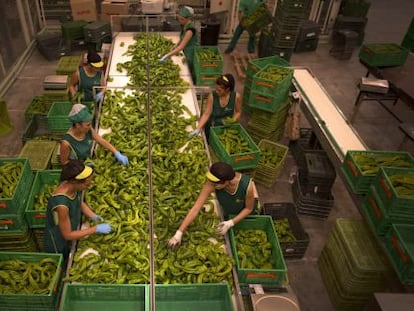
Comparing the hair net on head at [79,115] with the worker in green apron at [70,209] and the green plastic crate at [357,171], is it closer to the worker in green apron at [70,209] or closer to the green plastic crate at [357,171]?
the worker in green apron at [70,209]

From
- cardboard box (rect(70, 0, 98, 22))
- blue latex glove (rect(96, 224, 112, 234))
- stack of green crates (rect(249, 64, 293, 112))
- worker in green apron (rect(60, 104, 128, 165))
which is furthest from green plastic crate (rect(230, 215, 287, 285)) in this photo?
cardboard box (rect(70, 0, 98, 22))

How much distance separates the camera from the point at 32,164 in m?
6.12

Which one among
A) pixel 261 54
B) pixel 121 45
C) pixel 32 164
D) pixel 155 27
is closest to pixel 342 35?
pixel 261 54

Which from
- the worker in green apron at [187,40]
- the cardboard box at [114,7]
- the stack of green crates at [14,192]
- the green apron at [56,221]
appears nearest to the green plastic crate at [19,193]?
the stack of green crates at [14,192]

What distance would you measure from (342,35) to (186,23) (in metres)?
6.56

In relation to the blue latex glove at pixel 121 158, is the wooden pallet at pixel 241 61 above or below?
below

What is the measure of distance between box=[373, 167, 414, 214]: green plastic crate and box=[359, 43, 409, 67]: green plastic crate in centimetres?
628

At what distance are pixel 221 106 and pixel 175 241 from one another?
297cm

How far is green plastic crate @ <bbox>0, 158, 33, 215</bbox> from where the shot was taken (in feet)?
14.9

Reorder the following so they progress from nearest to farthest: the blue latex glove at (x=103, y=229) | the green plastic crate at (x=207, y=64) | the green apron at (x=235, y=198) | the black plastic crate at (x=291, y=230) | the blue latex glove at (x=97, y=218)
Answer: the blue latex glove at (x=103, y=229) → the blue latex glove at (x=97, y=218) → the green apron at (x=235, y=198) → the black plastic crate at (x=291, y=230) → the green plastic crate at (x=207, y=64)

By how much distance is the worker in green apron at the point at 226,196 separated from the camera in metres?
4.10

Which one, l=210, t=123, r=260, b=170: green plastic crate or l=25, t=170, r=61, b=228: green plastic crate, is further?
l=210, t=123, r=260, b=170: green plastic crate

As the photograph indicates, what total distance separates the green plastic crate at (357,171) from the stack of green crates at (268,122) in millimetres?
2357

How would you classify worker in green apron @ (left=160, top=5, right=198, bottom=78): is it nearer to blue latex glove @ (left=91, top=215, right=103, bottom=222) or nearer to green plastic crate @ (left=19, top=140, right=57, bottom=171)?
green plastic crate @ (left=19, top=140, right=57, bottom=171)
